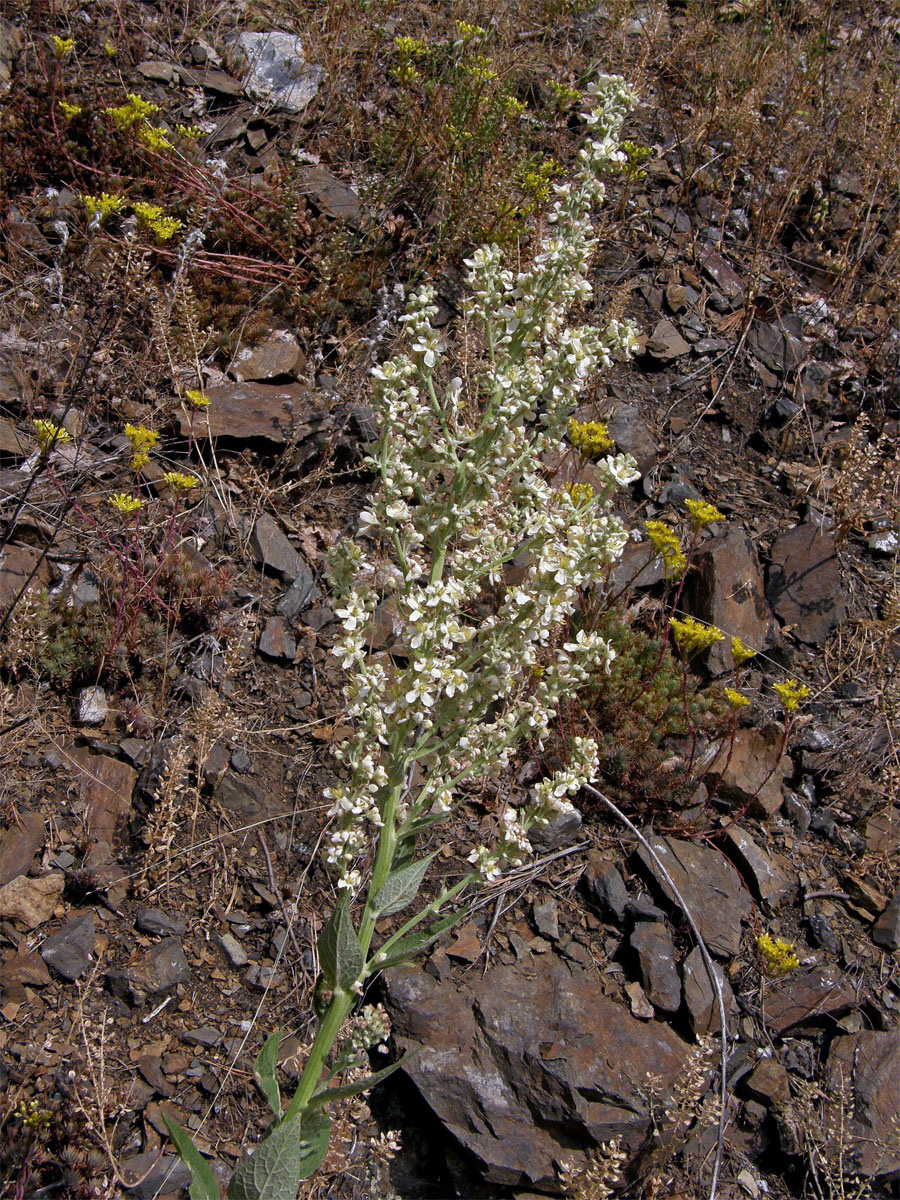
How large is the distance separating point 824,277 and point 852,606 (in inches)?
113

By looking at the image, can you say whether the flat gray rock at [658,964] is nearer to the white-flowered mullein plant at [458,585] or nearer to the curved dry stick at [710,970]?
the curved dry stick at [710,970]

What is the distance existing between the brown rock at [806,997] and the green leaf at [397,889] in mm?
2096

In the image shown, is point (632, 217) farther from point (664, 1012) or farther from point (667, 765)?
point (664, 1012)

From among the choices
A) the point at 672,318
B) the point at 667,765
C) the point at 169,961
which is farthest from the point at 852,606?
the point at 169,961

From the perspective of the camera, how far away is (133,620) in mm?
3527

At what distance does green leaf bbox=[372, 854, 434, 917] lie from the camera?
6.69ft

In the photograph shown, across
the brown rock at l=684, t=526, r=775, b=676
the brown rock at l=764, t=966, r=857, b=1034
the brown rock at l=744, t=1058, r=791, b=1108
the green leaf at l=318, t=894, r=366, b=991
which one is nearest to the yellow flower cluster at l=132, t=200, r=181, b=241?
the brown rock at l=684, t=526, r=775, b=676

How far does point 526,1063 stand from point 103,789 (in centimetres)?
193

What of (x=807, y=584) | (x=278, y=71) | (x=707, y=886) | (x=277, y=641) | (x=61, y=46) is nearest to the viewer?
(x=707, y=886)

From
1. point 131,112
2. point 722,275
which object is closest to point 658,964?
point 722,275

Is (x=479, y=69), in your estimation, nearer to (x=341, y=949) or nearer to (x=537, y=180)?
(x=537, y=180)

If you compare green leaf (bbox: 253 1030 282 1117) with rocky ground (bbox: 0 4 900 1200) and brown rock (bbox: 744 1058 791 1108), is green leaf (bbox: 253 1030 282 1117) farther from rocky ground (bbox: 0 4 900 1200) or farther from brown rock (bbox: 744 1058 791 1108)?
brown rock (bbox: 744 1058 791 1108)

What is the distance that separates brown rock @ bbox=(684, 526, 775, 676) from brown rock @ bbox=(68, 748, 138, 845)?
2878 millimetres

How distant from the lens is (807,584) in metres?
4.70
